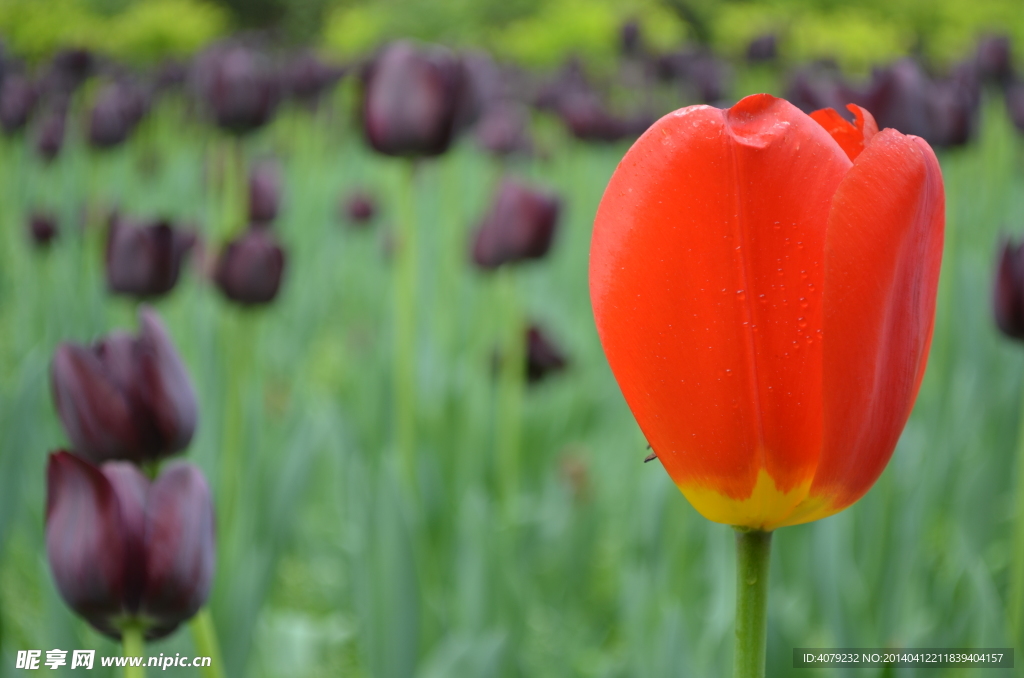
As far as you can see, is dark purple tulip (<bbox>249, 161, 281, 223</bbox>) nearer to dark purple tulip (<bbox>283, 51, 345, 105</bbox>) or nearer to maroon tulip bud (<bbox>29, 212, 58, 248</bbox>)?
maroon tulip bud (<bbox>29, 212, 58, 248</bbox>)

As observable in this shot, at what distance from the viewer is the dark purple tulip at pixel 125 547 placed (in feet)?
1.52

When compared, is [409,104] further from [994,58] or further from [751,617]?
[994,58]

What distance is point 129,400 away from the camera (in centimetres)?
60

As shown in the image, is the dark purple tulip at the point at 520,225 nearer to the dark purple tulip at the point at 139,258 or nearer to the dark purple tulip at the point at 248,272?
the dark purple tulip at the point at 248,272

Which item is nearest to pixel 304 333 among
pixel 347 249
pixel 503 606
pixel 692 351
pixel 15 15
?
pixel 347 249

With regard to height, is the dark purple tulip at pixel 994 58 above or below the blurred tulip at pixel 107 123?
above

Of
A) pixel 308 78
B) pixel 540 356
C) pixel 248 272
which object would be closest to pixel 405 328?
pixel 248 272

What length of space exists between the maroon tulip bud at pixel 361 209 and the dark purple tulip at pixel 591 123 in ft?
2.18

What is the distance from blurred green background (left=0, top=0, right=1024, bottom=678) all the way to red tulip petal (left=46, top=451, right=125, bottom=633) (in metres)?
0.27

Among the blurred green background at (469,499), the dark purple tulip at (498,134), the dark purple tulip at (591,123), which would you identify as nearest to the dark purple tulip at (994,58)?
the blurred green background at (469,499)

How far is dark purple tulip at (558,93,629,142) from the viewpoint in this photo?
273 centimetres

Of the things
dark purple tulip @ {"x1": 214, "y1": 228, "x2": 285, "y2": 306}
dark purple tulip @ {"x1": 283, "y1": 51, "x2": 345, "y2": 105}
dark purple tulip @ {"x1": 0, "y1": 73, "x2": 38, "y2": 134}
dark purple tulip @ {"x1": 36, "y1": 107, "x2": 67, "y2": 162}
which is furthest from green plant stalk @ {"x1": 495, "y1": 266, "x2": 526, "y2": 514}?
dark purple tulip @ {"x1": 283, "y1": 51, "x2": 345, "y2": 105}

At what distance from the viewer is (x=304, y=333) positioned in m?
2.23

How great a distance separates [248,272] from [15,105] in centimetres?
167
